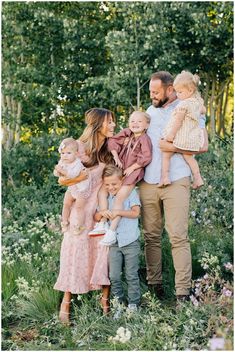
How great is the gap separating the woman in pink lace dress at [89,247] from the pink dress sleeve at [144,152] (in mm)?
280

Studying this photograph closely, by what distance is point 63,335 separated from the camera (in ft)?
16.0

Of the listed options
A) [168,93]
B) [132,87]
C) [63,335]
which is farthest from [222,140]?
[63,335]

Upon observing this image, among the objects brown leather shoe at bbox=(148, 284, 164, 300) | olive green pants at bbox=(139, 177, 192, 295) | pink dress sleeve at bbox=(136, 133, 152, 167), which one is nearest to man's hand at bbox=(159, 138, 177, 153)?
pink dress sleeve at bbox=(136, 133, 152, 167)

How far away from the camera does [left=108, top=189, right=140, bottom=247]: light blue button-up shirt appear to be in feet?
16.4

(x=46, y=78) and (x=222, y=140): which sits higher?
(x=46, y=78)

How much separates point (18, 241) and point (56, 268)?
139 centimetres

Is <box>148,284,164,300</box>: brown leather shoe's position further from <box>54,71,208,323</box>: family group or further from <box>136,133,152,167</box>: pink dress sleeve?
<box>136,133,152,167</box>: pink dress sleeve

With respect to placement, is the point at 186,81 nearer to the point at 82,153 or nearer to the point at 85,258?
the point at 82,153

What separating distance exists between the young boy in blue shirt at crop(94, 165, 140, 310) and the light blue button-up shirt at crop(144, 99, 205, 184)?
254 millimetres

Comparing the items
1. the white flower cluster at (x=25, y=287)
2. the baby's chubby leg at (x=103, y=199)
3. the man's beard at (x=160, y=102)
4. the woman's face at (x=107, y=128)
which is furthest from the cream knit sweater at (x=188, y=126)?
the white flower cluster at (x=25, y=287)

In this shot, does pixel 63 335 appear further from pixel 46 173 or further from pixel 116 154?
pixel 46 173

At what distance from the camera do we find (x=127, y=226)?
5.05 m

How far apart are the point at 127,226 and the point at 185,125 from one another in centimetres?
95

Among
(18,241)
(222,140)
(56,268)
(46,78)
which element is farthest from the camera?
(46,78)
